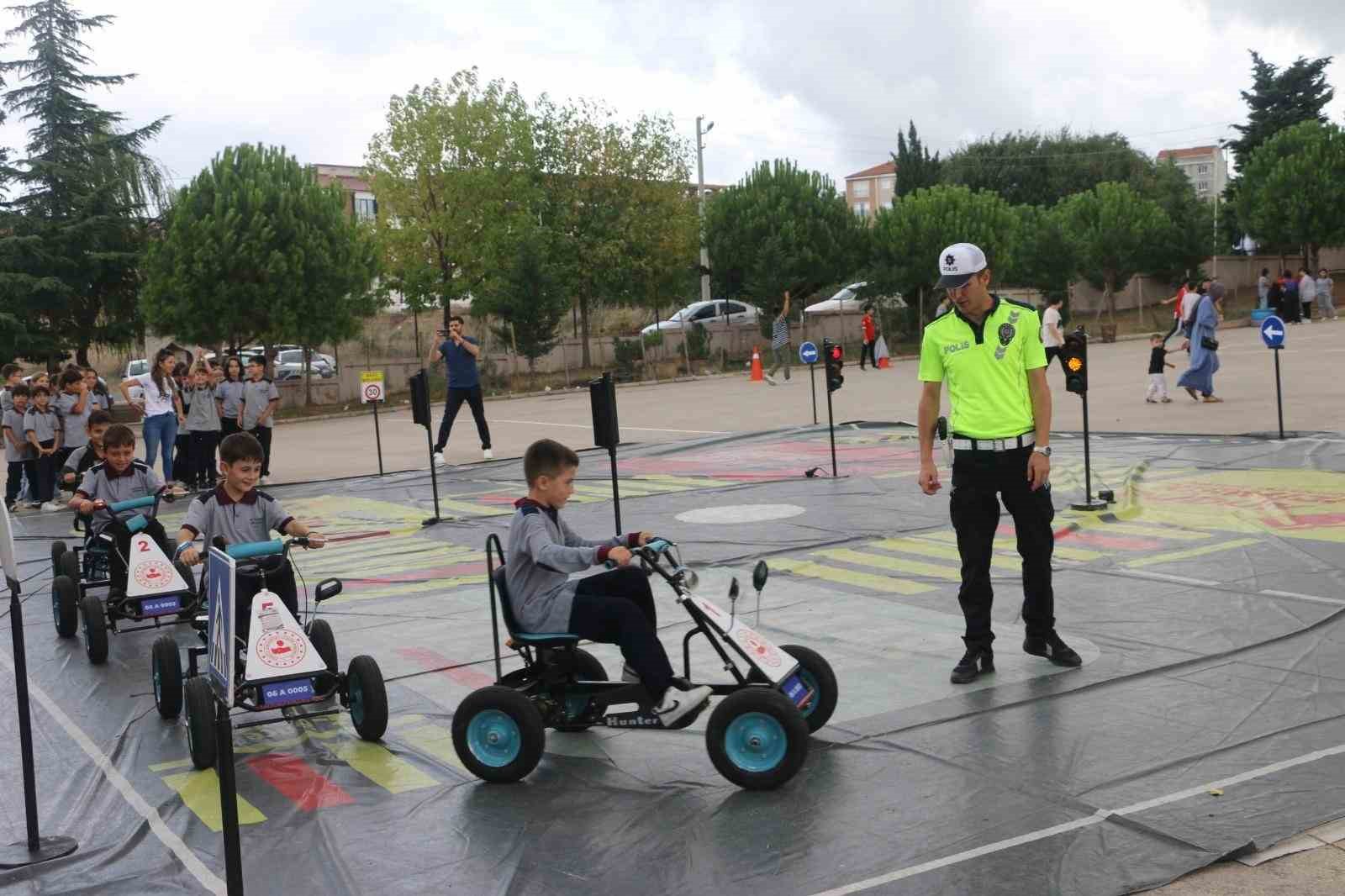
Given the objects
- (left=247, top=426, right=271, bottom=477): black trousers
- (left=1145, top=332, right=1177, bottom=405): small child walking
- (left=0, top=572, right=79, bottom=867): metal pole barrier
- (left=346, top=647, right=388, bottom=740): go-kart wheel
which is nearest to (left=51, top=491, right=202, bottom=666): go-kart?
(left=346, top=647, right=388, bottom=740): go-kart wheel

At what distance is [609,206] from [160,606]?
40.0 metres

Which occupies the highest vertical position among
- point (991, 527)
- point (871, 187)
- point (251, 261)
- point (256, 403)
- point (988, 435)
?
point (871, 187)

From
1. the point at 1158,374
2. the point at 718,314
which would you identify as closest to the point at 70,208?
the point at 718,314

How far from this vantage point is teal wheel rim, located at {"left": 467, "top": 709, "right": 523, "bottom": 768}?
5410 mm

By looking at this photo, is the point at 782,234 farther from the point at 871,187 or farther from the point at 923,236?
the point at 871,187

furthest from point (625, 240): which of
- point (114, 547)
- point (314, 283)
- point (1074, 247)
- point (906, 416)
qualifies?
point (114, 547)

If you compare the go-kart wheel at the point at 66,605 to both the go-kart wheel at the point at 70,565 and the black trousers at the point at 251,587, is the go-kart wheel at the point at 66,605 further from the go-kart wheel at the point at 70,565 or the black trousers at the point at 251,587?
the black trousers at the point at 251,587

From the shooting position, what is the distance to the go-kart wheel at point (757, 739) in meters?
5.05

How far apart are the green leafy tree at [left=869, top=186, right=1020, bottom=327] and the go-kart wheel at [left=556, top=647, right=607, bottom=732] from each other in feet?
139

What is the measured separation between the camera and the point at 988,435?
21.6 feet

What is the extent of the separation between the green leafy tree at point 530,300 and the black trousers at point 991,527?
107 feet

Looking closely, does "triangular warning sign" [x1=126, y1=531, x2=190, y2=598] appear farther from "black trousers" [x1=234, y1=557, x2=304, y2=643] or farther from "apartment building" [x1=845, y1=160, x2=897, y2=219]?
"apartment building" [x1=845, y1=160, x2=897, y2=219]

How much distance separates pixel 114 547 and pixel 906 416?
15.0 metres

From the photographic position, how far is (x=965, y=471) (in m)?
6.68
